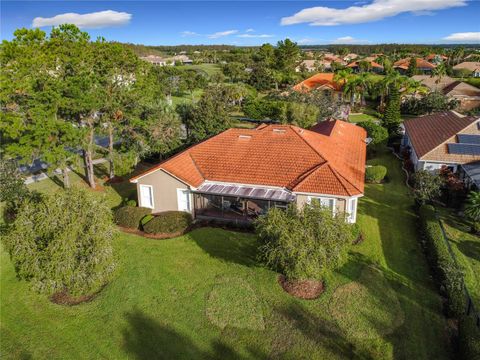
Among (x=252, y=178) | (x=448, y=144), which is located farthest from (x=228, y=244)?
(x=448, y=144)

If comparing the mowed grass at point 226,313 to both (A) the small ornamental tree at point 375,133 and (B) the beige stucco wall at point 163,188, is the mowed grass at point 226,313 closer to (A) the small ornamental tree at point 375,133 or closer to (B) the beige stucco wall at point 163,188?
(B) the beige stucco wall at point 163,188

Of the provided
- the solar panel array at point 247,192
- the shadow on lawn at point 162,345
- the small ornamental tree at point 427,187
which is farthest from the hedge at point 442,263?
the shadow on lawn at point 162,345

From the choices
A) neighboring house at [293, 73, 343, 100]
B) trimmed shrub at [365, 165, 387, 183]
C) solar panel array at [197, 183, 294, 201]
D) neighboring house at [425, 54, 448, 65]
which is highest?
neighboring house at [425, 54, 448, 65]

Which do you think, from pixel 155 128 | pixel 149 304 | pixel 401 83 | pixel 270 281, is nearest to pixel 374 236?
pixel 270 281

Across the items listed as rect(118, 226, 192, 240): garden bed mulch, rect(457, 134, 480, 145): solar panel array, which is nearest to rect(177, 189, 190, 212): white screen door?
rect(118, 226, 192, 240): garden bed mulch

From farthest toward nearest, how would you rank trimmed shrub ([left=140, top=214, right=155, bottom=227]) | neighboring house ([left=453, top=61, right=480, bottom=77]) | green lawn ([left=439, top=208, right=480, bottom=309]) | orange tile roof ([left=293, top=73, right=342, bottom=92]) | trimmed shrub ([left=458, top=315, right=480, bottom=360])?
neighboring house ([left=453, top=61, right=480, bottom=77])
orange tile roof ([left=293, top=73, right=342, bottom=92])
trimmed shrub ([left=140, top=214, right=155, bottom=227])
green lawn ([left=439, top=208, right=480, bottom=309])
trimmed shrub ([left=458, top=315, right=480, bottom=360])

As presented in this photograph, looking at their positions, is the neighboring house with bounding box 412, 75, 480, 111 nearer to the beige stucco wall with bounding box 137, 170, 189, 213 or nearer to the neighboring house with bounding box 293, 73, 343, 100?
the neighboring house with bounding box 293, 73, 343, 100

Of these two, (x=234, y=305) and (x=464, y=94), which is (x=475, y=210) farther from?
(x=464, y=94)
